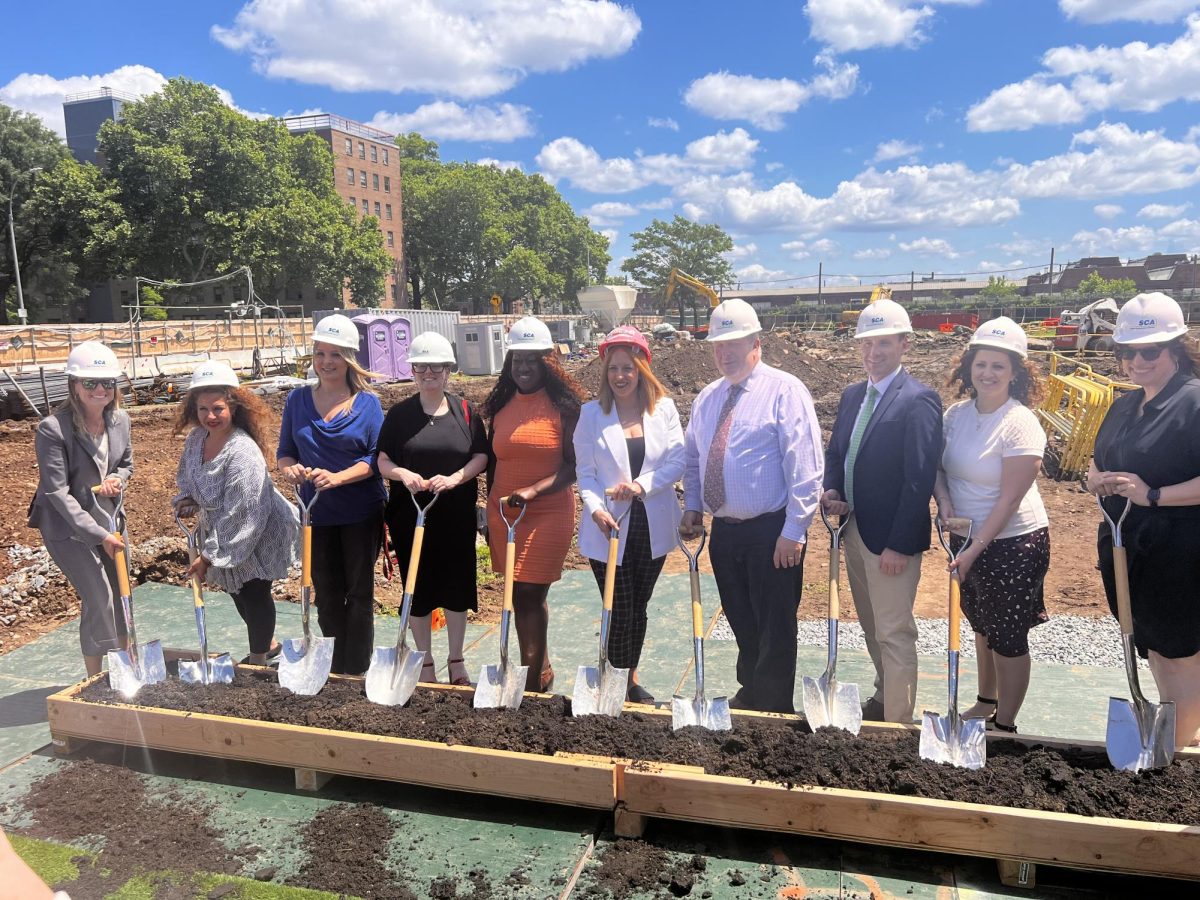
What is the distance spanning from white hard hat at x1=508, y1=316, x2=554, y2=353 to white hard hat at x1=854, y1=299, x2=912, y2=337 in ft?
4.93

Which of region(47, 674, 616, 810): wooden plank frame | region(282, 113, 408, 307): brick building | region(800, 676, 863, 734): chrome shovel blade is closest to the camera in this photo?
region(47, 674, 616, 810): wooden plank frame

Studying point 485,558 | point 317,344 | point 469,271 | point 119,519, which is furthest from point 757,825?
point 469,271

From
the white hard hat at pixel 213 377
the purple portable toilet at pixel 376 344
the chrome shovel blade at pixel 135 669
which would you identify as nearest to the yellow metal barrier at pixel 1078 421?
the white hard hat at pixel 213 377

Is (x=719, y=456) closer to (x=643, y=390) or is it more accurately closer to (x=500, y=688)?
(x=643, y=390)

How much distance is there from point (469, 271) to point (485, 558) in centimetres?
6610

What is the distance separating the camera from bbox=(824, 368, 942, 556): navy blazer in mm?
3574

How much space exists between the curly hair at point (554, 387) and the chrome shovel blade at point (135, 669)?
218 cm

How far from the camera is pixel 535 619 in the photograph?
4367mm

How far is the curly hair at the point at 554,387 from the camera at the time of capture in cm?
427

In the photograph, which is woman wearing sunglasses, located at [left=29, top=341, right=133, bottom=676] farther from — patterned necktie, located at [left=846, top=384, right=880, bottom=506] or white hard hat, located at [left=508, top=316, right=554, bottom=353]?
patterned necktie, located at [left=846, top=384, right=880, bottom=506]

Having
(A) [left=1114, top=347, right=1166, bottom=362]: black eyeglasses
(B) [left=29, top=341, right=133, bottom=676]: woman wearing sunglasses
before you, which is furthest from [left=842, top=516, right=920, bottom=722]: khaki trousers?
(B) [left=29, top=341, right=133, bottom=676]: woman wearing sunglasses

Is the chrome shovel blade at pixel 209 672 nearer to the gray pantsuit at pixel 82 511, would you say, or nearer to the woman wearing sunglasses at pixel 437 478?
the gray pantsuit at pixel 82 511

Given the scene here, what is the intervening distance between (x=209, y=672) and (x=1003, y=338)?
13.5 ft

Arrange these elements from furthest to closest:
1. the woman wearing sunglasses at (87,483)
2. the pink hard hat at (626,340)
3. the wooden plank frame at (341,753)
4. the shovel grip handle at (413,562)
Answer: the woman wearing sunglasses at (87,483)
the shovel grip handle at (413,562)
the pink hard hat at (626,340)
the wooden plank frame at (341,753)
